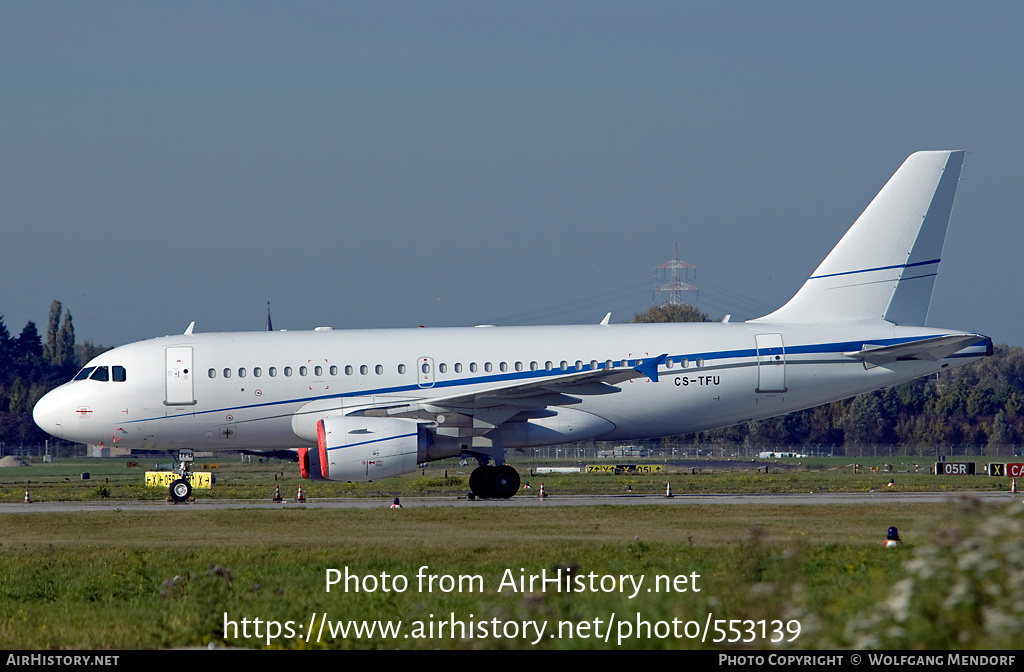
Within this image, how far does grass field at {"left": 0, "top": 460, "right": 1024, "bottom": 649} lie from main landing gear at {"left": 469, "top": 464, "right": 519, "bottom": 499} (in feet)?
10.3

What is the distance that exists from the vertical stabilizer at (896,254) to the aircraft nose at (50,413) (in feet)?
59.9

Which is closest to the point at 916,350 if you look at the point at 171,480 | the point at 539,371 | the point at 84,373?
the point at 539,371

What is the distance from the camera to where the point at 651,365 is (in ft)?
91.1

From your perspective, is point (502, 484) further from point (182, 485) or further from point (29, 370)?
point (29, 370)

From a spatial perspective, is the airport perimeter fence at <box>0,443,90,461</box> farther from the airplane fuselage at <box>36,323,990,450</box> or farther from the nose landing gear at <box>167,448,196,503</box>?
the airplane fuselage at <box>36,323,990,450</box>

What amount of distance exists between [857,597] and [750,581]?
2.07 m

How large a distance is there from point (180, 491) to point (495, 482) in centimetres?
813

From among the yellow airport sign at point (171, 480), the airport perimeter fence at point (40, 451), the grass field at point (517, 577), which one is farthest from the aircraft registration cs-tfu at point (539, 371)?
the airport perimeter fence at point (40, 451)

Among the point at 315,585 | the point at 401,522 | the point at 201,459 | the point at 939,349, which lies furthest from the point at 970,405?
the point at 315,585

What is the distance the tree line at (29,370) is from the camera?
295 feet

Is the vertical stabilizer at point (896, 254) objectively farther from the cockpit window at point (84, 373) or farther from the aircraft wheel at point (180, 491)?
the cockpit window at point (84, 373)

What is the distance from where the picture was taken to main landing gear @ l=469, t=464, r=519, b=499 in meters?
27.8
